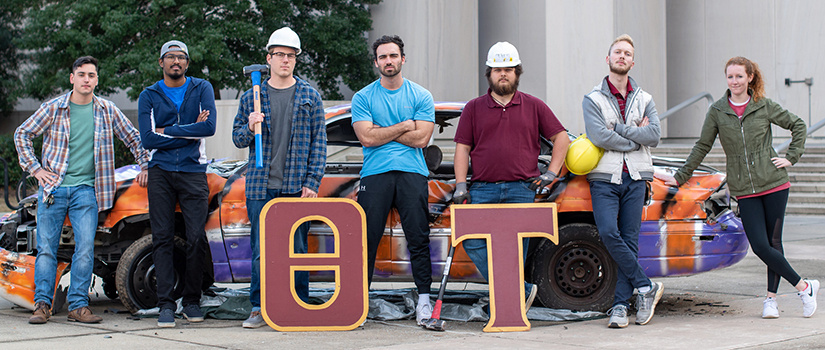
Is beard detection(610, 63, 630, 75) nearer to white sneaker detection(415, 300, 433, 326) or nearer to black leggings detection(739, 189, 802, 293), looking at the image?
black leggings detection(739, 189, 802, 293)

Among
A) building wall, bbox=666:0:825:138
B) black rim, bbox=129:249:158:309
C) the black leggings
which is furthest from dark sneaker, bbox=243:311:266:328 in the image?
building wall, bbox=666:0:825:138

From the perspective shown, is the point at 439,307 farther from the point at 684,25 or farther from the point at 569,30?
the point at 684,25

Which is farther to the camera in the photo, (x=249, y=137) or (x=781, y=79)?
(x=781, y=79)

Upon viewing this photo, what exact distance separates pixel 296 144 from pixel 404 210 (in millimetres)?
877

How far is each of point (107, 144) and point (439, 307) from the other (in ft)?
8.91

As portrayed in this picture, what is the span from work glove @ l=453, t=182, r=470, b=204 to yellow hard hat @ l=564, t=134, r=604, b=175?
2.47 feet

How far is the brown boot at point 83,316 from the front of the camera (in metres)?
6.52

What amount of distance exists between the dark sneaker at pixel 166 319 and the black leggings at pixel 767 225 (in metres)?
4.11

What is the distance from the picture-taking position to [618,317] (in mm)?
6188

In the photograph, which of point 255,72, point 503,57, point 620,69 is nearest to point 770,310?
point 620,69

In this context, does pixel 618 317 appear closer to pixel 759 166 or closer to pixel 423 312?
pixel 423 312

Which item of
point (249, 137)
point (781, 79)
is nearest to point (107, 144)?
point (249, 137)

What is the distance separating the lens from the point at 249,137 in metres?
6.32

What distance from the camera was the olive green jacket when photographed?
648 cm
